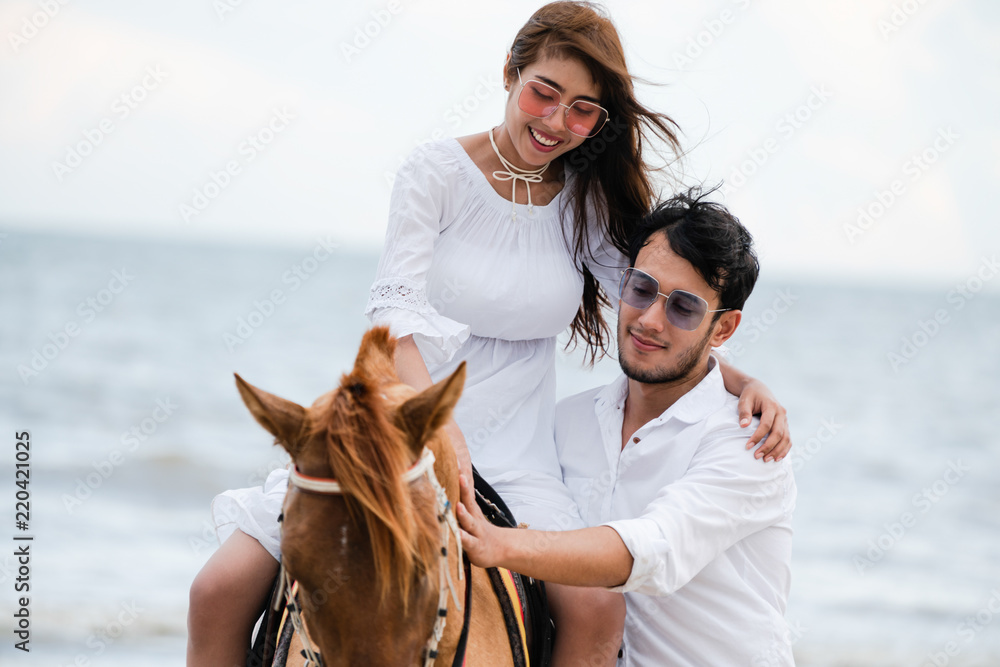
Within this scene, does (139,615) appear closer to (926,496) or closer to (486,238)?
(486,238)

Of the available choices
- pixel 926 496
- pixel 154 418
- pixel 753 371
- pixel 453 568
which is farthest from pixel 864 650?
pixel 753 371

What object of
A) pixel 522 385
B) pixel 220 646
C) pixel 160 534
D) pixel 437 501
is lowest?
pixel 160 534

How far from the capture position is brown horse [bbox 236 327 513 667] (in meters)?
1.65

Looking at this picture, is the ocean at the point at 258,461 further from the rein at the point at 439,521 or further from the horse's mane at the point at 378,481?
the horse's mane at the point at 378,481

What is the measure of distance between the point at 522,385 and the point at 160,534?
7713 mm

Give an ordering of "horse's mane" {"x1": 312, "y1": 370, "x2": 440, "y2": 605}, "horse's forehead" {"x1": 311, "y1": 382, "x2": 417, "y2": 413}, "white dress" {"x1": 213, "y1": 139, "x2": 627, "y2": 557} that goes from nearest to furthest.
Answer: "horse's mane" {"x1": 312, "y1": 370, "x2": 440, "y2": 605} < "horse's forehead" {"x1": 311, "y1": 382, "x2": 417, "y2": 413} < "white dress" {"x1": 213, "y1": 139, "x2": 627, "y2": 557}

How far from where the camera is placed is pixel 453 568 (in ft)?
6.38

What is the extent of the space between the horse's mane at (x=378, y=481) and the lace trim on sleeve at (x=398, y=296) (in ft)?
4.03

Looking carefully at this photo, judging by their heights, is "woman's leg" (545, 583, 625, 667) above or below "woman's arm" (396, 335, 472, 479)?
below

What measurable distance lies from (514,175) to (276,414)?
199cm

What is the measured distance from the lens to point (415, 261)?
3100 mm

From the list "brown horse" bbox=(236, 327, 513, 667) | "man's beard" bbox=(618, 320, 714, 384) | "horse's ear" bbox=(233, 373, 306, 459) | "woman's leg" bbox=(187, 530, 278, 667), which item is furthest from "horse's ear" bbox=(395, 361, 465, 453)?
"man's beard" bbox=(618, 320, 714, 384)

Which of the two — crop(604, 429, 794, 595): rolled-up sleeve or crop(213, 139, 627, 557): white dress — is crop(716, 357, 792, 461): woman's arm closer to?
crop(604, 429, 794, 595): rolled-up sleeve

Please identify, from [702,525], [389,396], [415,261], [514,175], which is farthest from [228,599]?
[514,175]
